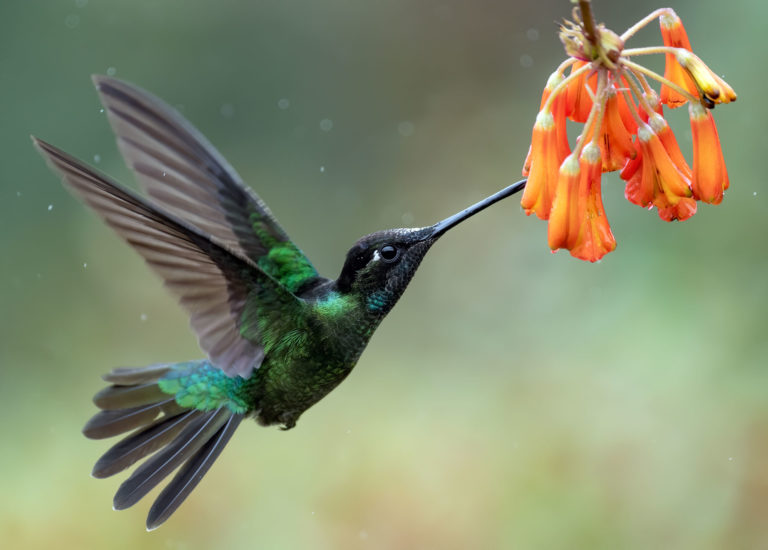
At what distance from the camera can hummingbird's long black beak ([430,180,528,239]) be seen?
1804 mm

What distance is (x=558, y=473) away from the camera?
385 cm

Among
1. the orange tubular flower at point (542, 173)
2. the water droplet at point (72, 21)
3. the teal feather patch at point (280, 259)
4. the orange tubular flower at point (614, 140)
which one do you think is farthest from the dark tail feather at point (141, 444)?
the water droplet at point (72, 21)

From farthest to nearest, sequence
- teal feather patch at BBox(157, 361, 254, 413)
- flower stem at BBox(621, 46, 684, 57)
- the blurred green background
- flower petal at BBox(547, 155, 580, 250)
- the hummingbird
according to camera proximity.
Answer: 1. the blurred green background
2. teal feather patch at BBox(157, 361, 254, 413)
3. the hummingbird
4. flower petal at BBox(547, 155, 580, 250)
5. flower stem at BBox(621, 46, 684, 57)

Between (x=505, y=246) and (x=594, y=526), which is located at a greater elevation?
(x=505, y=246)

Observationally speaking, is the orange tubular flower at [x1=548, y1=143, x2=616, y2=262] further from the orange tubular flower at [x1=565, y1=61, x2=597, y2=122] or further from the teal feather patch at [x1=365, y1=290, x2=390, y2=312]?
the teal feather patch at [x1=365, y1=290, x2=390, y2=312]

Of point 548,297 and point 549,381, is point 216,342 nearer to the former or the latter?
point 549,381

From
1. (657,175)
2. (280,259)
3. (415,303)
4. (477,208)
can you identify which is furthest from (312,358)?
(415,303)

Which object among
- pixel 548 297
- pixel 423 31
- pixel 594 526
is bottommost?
pixel 594 526

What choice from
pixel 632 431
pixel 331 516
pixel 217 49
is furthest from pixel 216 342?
pixel 217 49

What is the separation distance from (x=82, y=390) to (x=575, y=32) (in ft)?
12.6

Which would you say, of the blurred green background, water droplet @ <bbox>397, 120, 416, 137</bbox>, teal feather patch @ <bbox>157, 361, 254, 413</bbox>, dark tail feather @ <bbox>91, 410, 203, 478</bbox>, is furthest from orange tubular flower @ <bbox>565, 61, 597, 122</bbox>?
water droplet @ <bbox>397, 120, 416, 137</bbox>

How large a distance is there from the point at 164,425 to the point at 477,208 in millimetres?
1083

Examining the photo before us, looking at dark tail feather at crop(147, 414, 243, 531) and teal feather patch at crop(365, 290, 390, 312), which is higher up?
teal feather patch at crop(365, 290, 390, 312)

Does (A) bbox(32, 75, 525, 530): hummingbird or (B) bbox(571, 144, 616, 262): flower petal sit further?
(A) bbox(32, 75, 525, 530): hummingbird
